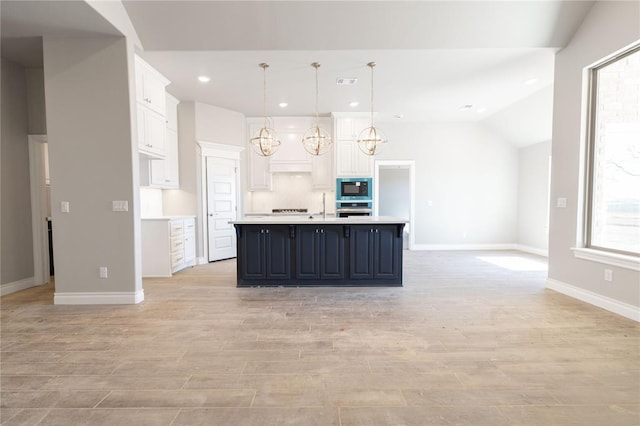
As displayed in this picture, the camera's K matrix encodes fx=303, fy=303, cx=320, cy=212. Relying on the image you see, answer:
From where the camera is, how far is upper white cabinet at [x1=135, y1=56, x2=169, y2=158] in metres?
3.99

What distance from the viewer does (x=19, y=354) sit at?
2412 mm

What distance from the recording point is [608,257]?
128 inches

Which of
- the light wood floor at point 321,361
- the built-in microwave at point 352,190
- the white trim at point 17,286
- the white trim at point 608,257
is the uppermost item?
the built-in microwave at point 352,190

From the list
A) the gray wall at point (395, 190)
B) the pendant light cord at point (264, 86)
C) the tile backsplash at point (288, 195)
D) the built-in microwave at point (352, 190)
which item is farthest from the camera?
the gray wall at point (395, 190)

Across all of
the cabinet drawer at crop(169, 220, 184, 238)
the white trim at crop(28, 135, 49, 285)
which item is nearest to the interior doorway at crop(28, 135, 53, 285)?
the white trim at crop(28, 135, 49, 285)

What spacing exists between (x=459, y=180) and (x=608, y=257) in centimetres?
428

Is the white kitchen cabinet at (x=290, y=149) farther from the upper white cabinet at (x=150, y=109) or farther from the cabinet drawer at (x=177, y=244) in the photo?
the upper white cabinet at (x=150, y=109)

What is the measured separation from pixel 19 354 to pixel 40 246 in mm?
2787

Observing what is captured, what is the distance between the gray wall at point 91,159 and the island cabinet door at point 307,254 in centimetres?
203

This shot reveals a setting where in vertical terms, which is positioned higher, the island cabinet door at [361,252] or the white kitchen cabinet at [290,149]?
the white kitchen cabinet at [290,149]

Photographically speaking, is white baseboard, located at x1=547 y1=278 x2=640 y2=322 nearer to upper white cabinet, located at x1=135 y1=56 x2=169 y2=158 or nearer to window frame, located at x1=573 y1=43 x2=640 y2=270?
window frame, located at x1=573 y1=43 x2=640 y2=270

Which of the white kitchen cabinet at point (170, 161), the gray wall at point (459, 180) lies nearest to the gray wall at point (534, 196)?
the gray wall at point (459, 180)

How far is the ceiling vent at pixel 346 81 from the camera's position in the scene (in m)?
4.80

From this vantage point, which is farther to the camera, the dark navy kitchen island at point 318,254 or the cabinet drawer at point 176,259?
the cabinet drawer at point 176,259
